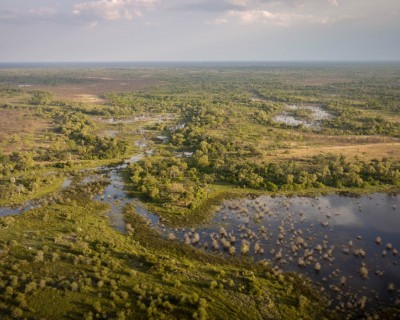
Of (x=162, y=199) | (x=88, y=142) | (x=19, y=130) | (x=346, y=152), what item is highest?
(x=19, y=130)

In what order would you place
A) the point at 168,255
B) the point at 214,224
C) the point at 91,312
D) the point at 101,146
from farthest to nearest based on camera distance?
1. the point at 101,146
2. the point at 214,224
3. the point at 168,255
4. the point at 91,312

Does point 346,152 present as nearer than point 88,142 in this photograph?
Yes

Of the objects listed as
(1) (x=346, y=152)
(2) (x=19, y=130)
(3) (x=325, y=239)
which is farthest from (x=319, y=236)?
(2) (x=19, y=130)

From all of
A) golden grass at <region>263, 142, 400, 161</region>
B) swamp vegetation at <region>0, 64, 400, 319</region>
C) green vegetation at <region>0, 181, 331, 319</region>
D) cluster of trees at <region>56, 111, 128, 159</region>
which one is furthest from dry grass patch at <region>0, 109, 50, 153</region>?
golden grass at <region>263, 142, 400, 161</region>

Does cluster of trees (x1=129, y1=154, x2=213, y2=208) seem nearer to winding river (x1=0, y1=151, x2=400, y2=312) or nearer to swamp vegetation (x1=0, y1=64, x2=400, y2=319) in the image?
swamp vegetation (x1=0, y1=64, x2=400, y2=319)

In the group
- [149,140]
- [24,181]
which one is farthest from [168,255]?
[149,140]

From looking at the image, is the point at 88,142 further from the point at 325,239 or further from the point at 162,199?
the point at 325,239

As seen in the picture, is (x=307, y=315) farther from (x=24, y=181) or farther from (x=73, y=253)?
(x=24, y=181)

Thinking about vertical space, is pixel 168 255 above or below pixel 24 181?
below
